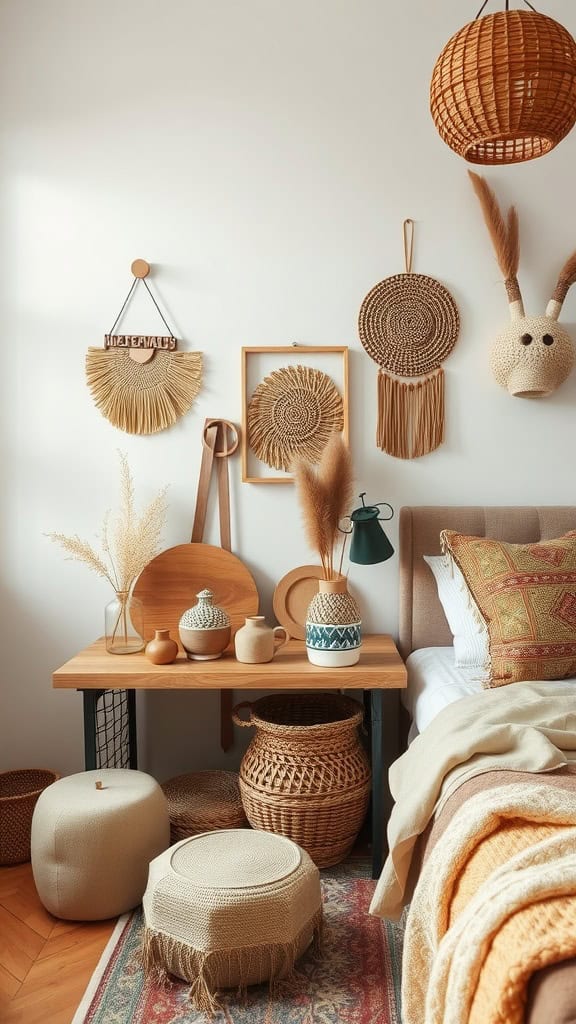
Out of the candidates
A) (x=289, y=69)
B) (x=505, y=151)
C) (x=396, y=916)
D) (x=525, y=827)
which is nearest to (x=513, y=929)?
(x=525, y=827)

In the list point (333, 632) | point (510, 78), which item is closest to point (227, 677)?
point (333, 632)

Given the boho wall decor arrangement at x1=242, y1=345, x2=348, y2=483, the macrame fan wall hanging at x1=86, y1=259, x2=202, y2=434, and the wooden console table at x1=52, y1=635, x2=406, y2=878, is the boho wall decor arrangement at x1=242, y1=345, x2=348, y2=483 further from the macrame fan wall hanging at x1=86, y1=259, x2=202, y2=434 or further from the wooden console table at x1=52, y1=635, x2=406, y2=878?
the wooden console table at x1=52, y1=635, x2=406, y2=878

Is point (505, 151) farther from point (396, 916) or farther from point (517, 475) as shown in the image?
point (396, 916)

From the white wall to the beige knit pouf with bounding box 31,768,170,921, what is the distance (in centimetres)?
84

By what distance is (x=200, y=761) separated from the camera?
10.3 ft

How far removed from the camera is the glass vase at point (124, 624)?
2814 mm

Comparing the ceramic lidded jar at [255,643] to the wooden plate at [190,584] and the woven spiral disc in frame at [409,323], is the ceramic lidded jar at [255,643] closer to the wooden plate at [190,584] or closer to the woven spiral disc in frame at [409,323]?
the wooden plate at [190,584]

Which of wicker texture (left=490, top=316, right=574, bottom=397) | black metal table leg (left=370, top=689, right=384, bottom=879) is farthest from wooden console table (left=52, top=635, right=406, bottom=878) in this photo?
wicker texture (left=490, top=316, right=574, bottom=397)

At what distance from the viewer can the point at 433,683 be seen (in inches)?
100

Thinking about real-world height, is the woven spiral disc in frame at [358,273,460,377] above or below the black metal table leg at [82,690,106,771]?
above

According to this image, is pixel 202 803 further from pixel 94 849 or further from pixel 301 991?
pixel 301 991

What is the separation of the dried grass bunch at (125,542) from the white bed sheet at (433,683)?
97 centimetres

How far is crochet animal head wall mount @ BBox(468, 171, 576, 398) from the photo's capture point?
286 cm

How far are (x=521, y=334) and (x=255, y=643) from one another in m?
1.35
